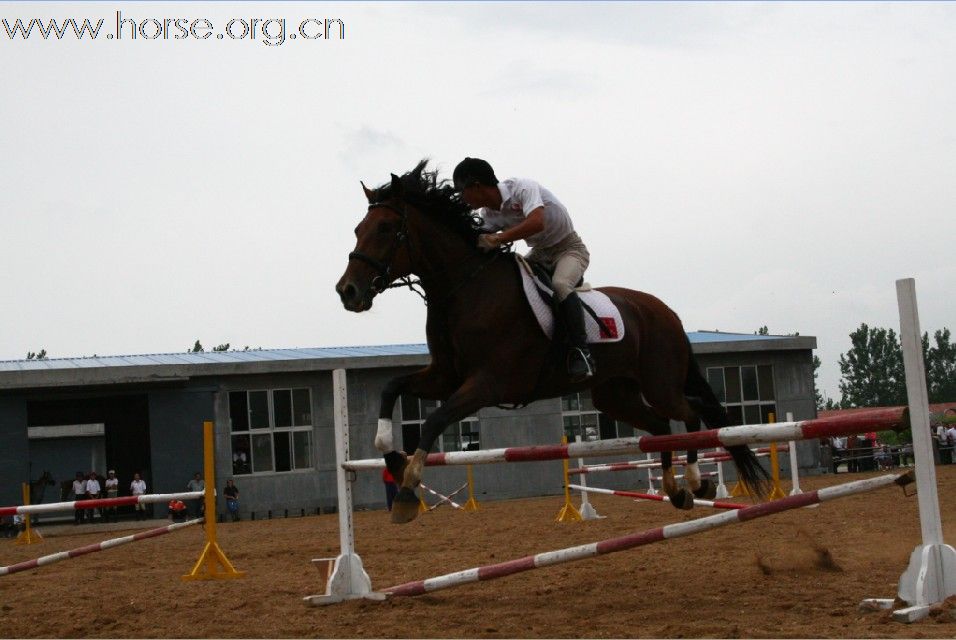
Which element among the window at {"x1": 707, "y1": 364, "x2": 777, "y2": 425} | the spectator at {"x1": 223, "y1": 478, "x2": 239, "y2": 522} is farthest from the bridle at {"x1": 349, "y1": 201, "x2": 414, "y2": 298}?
the window at {"x1": 707, "y1": 364, "x2": 777, "y2": 425}

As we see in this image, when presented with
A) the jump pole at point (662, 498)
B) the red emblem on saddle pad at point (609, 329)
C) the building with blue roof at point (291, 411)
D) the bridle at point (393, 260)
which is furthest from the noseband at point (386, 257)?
the building with blue roof at point (291, 411)

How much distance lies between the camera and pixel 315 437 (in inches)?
1132

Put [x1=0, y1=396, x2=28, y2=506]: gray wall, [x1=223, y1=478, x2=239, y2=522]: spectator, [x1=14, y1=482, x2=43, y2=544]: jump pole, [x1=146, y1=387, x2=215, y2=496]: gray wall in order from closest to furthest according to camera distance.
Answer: [x1=14, y1=482, x2=43, y2=544]: jump pole
[x1=0, y1=396, x2=28, y2=506]: gray wall
[x1=223, y1=478, x2=239, y2=522]: spectator
[x1=146, y1=387, x2=215, y2=496]: gray wall

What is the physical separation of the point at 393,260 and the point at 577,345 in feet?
4.05

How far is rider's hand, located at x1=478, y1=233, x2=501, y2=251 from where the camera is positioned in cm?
671

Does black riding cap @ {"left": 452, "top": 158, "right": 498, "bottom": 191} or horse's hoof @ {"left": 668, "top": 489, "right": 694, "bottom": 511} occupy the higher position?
black riding cap @ {"left": 452, "top": 158, "right": 498, "bottom": 191}

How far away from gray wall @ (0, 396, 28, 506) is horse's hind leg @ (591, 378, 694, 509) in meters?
22.0

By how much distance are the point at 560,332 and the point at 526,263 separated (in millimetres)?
531

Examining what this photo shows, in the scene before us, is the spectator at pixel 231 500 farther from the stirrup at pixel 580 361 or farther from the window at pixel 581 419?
the stirrup at pixel 580 361

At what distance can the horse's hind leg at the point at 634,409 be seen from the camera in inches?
297

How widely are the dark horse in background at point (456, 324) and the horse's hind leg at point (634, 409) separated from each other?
177mm

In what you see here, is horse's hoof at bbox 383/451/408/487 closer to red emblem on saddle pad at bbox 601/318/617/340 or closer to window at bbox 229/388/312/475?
red emblem on saddle pad at bbox 601/318/617/340

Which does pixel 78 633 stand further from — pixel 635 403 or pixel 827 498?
pixel 827 498

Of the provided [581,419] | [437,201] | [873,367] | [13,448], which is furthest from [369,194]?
[873,367]
